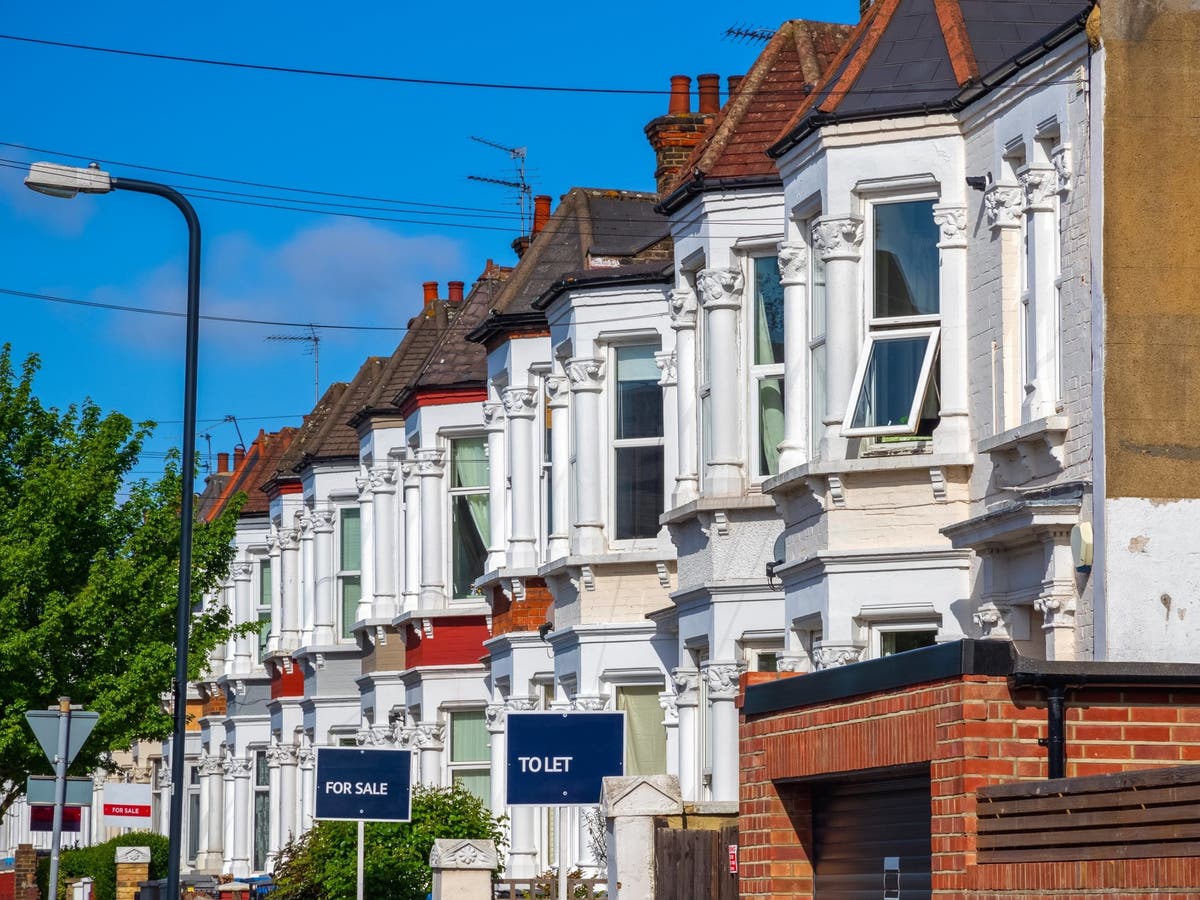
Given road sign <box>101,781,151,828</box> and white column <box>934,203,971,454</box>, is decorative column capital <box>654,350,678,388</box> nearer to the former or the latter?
white column <box>934,203,971,454</box>

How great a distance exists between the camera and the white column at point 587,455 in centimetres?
2419

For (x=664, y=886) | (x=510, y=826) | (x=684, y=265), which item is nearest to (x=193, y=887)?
(x=510, y=826)

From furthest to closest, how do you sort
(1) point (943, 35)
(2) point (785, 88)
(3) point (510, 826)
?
(3) point (510, 826), (2) point (785, 88), (1) point (943, 35)

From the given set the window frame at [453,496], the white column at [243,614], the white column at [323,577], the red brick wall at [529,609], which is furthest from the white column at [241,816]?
the red brick wall at [529,609]

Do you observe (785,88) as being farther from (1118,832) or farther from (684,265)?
(1118,832)

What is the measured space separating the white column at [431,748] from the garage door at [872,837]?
22218mm

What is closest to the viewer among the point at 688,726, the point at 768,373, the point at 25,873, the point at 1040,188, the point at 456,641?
the point at 1040,188

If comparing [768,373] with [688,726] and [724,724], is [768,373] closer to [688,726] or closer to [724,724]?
[724,724]

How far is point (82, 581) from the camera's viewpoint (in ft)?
103

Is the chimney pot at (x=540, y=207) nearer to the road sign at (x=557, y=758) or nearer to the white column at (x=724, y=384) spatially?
the white column at (x=724, y=384)

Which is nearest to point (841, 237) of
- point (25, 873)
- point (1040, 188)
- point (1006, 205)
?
point (1006, 205)

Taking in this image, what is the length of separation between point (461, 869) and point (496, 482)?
441 inches

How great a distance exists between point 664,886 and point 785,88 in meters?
9.14

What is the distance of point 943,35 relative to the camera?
58.9 ft
